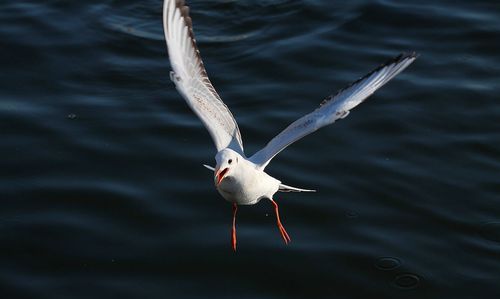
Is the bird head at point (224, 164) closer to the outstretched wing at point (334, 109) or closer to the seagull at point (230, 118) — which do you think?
the seagull at point (230, 118)

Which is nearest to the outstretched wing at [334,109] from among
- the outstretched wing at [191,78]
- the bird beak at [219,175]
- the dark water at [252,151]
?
the outstretched wing at [191,78]

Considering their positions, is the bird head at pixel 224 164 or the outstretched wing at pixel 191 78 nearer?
the bird head at pixel 224 164

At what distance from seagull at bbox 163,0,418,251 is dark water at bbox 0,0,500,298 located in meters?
0.99

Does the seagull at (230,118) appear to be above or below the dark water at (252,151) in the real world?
above

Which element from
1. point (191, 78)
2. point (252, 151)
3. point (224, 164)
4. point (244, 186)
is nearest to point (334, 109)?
point (244, 186)

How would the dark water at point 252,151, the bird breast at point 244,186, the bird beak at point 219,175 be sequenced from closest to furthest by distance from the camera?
the bird beak at point 219,175 < the bird breast at point 244,186 < the dark water at point 252,151

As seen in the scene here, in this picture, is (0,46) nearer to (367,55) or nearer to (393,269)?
(367,55)

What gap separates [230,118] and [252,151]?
251 cm

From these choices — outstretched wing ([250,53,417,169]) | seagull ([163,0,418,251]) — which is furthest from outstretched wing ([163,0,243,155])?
outstretched wing ([250,53,417,169])

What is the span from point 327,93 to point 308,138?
1.10 metres

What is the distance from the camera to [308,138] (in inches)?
477

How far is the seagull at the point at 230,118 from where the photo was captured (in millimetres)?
7812

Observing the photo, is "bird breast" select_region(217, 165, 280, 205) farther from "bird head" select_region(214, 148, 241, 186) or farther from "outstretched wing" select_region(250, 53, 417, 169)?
"outstretched wing" select_region(250, 53, 417, 169)

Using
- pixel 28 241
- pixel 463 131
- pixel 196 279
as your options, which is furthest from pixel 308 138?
pixel 28 241
